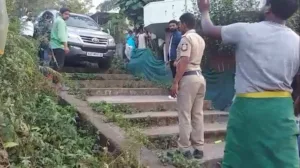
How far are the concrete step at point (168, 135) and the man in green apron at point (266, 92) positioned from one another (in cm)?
288

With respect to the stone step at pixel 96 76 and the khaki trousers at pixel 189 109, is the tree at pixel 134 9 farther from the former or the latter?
the khaki trousers at pixel 189 109

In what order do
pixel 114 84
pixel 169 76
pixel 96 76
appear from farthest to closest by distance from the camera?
pixel 169 76
pixel 96 76
pixel 114 84

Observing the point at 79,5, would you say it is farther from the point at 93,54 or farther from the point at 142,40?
the point at 93,54

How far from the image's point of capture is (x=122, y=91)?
8.83m

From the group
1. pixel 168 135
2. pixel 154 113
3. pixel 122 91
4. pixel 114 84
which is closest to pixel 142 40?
pixel 114 84

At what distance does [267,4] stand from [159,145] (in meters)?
3.40

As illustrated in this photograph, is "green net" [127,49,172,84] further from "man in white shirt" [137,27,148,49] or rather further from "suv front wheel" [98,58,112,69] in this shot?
"man in white shirt" [137,27,148,49]

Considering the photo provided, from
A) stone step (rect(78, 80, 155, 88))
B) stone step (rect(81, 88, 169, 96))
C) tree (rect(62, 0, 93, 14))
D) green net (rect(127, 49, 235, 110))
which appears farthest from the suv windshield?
tree (rect(62, 0, 93, 14))

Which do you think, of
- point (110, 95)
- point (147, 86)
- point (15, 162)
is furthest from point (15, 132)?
point (147, 86)

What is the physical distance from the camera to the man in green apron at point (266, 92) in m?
2.81

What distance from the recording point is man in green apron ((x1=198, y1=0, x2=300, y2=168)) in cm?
281

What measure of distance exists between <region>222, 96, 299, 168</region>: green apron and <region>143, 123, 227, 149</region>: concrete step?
287 cm

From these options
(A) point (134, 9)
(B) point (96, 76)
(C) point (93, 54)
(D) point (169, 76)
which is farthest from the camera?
(A) point (134, 9)

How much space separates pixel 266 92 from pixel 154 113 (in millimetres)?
4400
